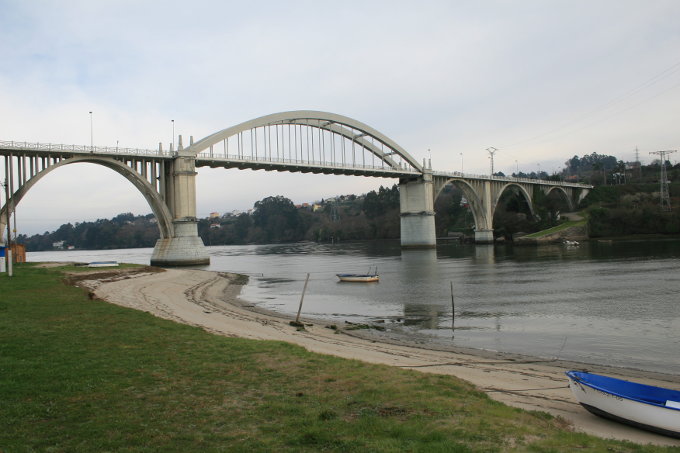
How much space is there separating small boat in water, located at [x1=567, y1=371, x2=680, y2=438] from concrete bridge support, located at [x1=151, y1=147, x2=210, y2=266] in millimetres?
53396

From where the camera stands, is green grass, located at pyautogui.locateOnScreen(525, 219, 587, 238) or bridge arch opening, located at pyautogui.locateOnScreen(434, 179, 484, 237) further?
bridge arch opening, located at pyautogui.locateOnScreen(434, 179, 484, 237)

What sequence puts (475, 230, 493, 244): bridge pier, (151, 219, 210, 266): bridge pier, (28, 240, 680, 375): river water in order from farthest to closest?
(475, 230, 493, 244): bridge pier → (151, 219, 210, 266): bridge pier → (28, 240, 680, 375): river water

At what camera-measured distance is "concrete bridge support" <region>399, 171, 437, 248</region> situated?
92312 millimetres

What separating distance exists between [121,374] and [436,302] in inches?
826

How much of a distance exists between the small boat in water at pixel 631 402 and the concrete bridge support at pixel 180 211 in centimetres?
5340

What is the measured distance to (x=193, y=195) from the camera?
190 ft

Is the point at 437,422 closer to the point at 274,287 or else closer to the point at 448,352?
the point at 448,352

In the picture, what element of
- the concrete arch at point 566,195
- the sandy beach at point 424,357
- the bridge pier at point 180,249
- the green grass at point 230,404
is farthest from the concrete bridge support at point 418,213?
the green grass at point 230,404

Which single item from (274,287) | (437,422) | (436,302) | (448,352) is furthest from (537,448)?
(274,287)

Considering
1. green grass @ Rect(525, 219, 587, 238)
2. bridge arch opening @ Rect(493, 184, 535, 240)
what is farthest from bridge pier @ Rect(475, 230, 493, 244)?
green grass @ Rect(525, 219, 587, 238)

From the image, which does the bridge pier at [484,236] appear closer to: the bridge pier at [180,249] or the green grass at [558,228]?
the green grass at [558,228]

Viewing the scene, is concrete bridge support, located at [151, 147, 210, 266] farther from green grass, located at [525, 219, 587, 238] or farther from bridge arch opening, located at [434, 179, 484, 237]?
bridge arch opening, located at [434, 179, 484, 237]

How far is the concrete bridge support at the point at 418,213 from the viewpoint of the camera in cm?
9231

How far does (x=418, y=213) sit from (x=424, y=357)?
81.8 metres
